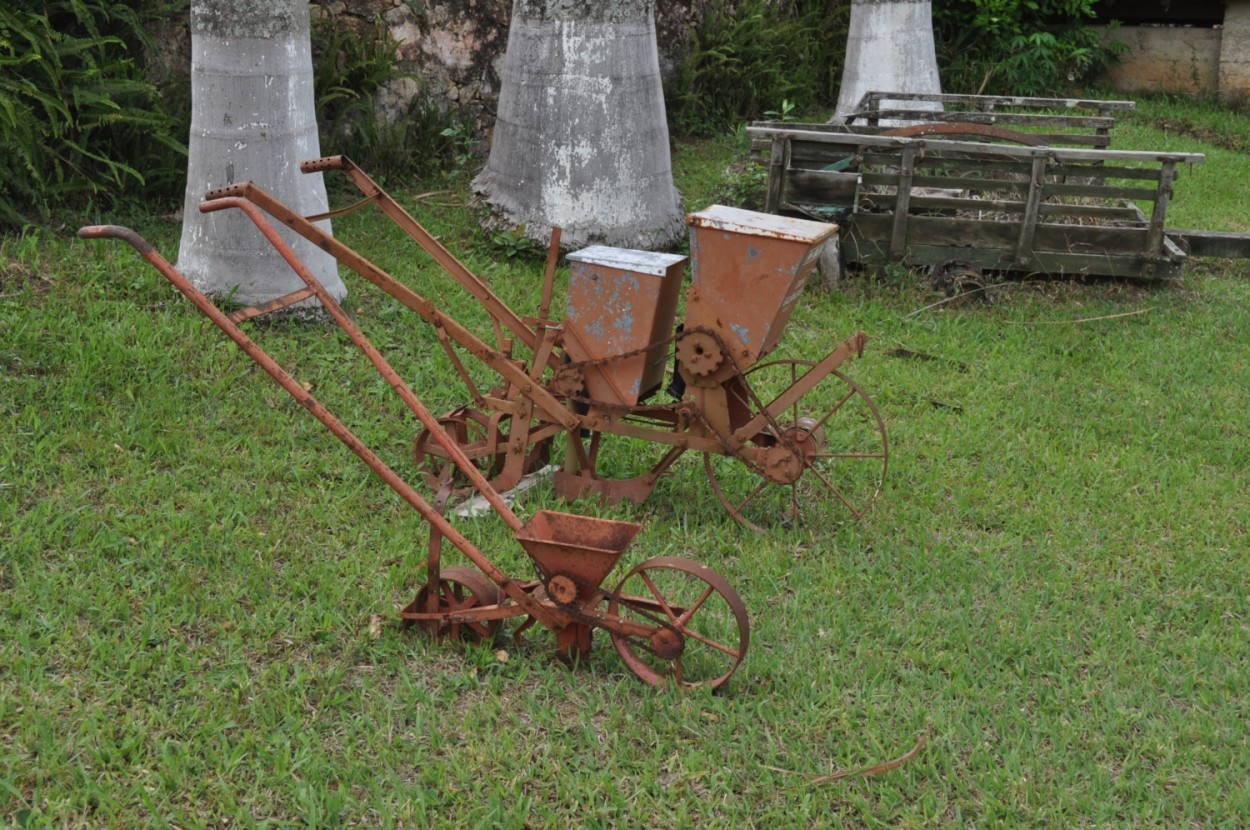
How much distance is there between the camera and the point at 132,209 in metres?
7.14

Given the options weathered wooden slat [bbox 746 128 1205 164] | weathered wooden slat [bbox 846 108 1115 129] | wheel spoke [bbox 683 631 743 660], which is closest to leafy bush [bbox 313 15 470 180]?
weathered wooden slat [bbox 746 128 1205 164]

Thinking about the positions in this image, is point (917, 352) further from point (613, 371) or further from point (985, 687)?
point (985, 687)

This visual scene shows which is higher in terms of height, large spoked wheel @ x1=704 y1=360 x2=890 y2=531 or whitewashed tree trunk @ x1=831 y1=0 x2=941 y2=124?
whitewashed tree trunk @ x1=831 y1=0 x2=941 y2=124

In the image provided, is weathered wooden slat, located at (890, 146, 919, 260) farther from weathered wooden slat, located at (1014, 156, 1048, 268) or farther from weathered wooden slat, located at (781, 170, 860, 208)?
weathered wooden slat, located at (1014, 156, 1048, 268)

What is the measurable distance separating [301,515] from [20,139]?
3148 millimetres

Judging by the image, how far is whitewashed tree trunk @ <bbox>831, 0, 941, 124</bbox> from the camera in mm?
11164

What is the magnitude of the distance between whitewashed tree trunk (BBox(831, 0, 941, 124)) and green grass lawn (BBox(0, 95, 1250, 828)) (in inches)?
212

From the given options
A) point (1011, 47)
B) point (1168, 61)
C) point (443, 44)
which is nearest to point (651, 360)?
point (443, 44)

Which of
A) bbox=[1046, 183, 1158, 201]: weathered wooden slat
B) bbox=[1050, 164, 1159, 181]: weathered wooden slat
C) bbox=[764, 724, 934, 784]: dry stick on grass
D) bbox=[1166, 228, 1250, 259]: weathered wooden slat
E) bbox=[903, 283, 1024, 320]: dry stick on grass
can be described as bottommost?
bbox=[764, 724, 934, 784]: dry stick on grass

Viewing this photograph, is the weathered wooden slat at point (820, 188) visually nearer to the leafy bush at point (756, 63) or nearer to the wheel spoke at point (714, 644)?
the leafy bush at point (756, 63)

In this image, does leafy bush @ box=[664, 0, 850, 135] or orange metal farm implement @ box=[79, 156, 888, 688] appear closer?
orange metal farm implement @ box=[79, 156, 888, 688]

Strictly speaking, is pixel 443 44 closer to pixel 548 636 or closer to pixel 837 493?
pixel 837 493

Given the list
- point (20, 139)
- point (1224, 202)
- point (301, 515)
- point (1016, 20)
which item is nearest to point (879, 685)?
point (301, 515)

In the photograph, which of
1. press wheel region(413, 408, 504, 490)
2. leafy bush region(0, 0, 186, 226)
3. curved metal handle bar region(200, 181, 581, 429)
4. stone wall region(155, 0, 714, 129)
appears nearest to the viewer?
curved metal handle bar region(200, 181, 581, 429)
